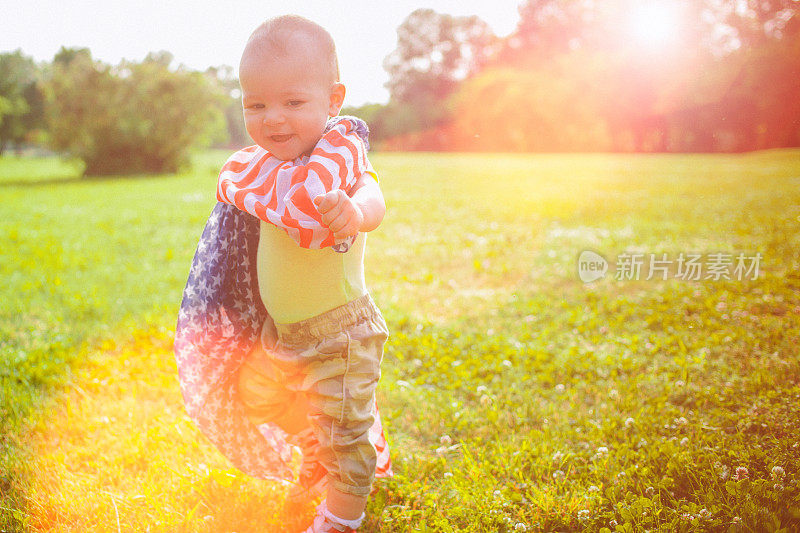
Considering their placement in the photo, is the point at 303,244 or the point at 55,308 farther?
the point at 55,308

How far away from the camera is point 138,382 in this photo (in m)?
3.92

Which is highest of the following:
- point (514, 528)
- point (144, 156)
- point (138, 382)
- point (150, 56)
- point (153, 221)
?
point (150, 56)

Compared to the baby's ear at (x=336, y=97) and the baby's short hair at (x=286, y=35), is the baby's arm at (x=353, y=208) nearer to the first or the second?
the baby's ear at (x=336, y=97)

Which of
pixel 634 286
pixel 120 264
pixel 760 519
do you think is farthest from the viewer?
pixel 120 264

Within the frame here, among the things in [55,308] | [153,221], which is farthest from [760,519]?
[153,221]

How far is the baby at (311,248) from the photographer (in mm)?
2006

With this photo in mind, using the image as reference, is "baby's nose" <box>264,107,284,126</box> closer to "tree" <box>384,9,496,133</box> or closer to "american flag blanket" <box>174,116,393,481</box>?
"american flag blanket" <box>174,116,393,481</box>

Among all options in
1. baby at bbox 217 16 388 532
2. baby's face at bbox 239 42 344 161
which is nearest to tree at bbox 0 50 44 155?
baby at bbox 217 16 388 532

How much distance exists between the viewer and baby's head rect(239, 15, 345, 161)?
2008 mm

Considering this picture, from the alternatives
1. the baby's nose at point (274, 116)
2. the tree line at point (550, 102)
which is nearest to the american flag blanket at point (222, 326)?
the baby's nose at point (274, 116)

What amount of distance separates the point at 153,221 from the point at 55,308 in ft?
17.1

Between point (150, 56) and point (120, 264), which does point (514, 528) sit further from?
point (150, 56)

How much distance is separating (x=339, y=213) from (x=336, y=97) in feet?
1.83

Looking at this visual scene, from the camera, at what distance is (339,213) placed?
1.88m
